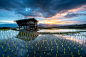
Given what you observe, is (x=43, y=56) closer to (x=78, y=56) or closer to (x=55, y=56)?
(x=55, y=56)

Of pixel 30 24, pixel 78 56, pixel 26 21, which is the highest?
A: pixel 26 21

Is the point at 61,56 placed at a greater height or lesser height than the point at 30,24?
lesser

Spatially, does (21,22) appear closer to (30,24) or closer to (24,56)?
(30,24)

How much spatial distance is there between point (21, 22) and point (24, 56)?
19.1 meters

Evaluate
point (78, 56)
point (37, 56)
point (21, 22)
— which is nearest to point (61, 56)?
point (78, 56)

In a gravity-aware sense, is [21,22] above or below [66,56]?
above

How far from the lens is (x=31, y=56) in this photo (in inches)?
152

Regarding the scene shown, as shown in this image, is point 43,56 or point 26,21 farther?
point 26,21

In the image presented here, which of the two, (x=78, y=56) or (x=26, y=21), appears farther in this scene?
(x=26, y=21)

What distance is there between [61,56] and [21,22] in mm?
20643

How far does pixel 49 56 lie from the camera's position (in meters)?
3.88

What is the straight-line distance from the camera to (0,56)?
3.92m

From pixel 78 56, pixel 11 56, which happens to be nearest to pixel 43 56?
pixel 11 56

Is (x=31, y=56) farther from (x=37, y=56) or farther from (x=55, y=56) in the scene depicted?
(x=55, y=56)
